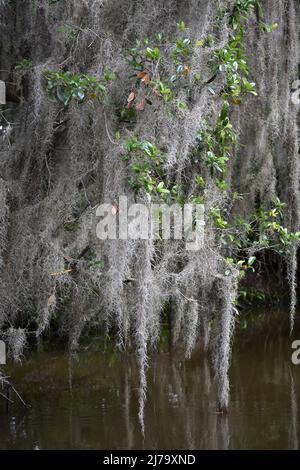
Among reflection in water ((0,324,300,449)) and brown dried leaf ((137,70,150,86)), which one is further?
reflection in water ((0,324,300,449))

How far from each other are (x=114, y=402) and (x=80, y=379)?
53 centimetres

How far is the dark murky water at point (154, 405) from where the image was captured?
3.46m

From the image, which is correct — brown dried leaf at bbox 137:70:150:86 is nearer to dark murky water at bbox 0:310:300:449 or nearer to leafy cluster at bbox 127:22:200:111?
leafy cluster at bbox 127:22:200:111

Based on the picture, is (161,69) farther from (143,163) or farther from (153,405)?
(153,405)

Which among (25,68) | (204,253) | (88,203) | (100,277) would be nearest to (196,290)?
(204,253)

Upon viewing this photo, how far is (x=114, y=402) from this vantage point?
397cm

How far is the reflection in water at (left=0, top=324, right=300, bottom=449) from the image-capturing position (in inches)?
136

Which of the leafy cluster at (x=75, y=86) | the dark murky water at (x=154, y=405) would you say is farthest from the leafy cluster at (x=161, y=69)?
the dark murky water at (x=154, y=405)

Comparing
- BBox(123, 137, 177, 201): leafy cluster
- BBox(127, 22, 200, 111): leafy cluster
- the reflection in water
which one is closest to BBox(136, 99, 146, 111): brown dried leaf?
BBox(127, 22, 200, 111): leafy cluster

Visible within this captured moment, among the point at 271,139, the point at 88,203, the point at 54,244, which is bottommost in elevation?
the point at 54,244

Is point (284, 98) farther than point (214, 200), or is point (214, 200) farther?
point (284, 98)

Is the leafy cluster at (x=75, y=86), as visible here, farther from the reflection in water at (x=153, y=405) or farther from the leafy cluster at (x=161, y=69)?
the reflection in water at (x=153, y=405)

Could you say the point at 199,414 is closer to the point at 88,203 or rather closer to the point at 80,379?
the point at 80,379

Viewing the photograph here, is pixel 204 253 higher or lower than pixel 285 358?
higher
